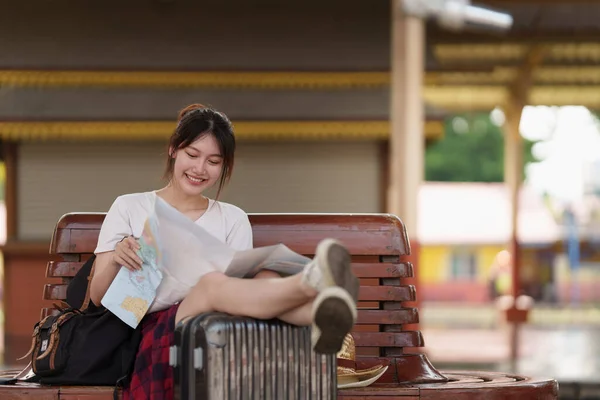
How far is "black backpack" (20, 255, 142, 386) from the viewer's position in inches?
133

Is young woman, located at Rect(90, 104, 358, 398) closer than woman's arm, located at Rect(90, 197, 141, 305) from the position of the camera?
Yes

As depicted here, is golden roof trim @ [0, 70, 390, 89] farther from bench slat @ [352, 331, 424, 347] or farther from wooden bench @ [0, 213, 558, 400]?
bench slat @ [352, 331, 424, 347]

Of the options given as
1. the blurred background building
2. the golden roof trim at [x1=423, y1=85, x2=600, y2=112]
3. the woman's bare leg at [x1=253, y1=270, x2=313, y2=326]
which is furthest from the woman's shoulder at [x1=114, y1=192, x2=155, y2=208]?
the golden roof trim at [x1=423, y1=85, x2=600, y2=112]

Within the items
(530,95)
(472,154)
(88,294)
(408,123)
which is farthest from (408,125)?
(472,154)

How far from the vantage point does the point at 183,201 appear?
3.60 meters

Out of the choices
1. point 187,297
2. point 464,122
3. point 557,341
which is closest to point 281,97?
point 557,341

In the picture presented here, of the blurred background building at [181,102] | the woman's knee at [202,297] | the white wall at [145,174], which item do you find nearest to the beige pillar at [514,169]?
the blurred background building at [181,102]

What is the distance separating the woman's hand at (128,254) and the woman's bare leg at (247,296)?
0.21 m

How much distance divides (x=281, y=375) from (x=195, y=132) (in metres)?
0.83

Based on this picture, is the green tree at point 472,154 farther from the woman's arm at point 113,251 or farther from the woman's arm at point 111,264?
the woman's arm at point 111,264

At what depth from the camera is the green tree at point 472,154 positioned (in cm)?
4178

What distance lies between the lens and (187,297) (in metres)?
3.18

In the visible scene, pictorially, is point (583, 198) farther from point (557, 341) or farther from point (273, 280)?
point (273, 280)

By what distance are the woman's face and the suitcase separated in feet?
1.97
